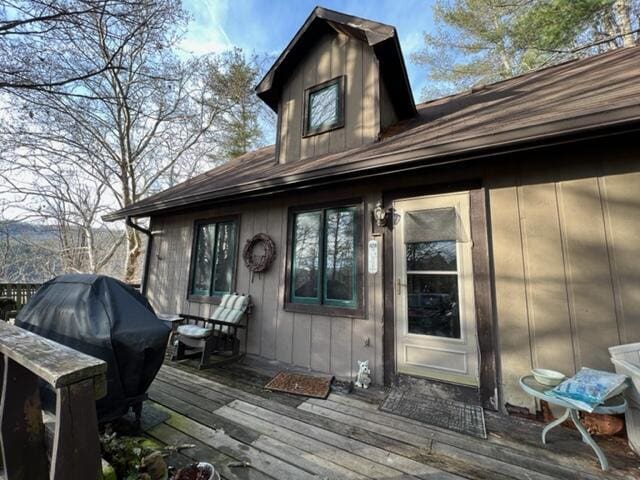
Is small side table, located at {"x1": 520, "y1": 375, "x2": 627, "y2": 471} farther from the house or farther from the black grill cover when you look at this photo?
the black grill cover

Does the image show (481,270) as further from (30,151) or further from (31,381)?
(30,151)

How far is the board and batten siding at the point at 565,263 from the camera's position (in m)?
2.26

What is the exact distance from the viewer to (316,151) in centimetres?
433

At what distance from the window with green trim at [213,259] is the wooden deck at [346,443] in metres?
1.99

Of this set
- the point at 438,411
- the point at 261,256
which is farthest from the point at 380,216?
the point at 438,411

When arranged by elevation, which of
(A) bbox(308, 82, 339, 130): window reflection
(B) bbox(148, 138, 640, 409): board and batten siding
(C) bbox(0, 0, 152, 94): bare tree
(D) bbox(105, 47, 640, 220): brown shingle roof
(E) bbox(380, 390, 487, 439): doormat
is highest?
(C) bbox(0, 0, 152, 94): bare tree

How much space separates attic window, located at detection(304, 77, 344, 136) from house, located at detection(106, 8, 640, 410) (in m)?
0.02

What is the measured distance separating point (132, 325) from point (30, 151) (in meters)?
11.7

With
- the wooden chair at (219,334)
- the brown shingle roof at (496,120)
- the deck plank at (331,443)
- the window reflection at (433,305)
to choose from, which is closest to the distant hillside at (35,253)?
the brown shingle roof at (496,120)

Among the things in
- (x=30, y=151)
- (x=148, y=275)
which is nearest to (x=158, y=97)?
(x=30, y=151)

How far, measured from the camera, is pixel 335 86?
4273 millimetres

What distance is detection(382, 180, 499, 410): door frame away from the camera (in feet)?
8.43

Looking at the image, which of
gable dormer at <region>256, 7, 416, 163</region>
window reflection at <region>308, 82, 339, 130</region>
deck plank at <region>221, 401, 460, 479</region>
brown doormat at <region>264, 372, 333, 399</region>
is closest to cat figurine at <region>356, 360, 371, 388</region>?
brown doormat at <region>264, 372, 333, 399</region>

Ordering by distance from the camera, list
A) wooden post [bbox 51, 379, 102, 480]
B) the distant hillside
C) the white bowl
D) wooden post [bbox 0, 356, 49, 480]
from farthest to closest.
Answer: the distant hillside
the white bowl
wooden post [bbox 0, 356, 49, 480]
wooden post [bbox 51, 379, 102, 480]
